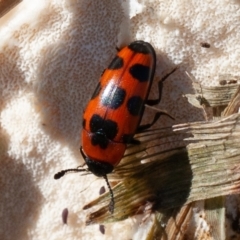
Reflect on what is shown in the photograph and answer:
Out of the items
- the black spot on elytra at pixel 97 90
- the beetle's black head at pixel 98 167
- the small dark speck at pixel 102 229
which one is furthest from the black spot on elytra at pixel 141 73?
the small dark speck at pixel 102 229

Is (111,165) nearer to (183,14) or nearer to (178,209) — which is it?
(178,209)

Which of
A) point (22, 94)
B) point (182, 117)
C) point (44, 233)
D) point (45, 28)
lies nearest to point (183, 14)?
point (182, 117)

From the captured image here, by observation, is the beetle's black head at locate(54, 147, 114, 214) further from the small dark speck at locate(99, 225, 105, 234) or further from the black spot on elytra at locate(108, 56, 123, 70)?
the black spot on elytra at locate(108, 56, 123, 70)

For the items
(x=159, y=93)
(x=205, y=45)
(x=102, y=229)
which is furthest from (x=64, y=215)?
(x=205, y=45)

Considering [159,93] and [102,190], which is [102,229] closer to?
[102,190]

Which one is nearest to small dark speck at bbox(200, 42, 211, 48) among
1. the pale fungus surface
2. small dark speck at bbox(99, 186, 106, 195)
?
the pale fungus surface

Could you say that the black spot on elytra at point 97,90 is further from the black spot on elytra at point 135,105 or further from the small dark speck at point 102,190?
the small dark speck at point 102,190
